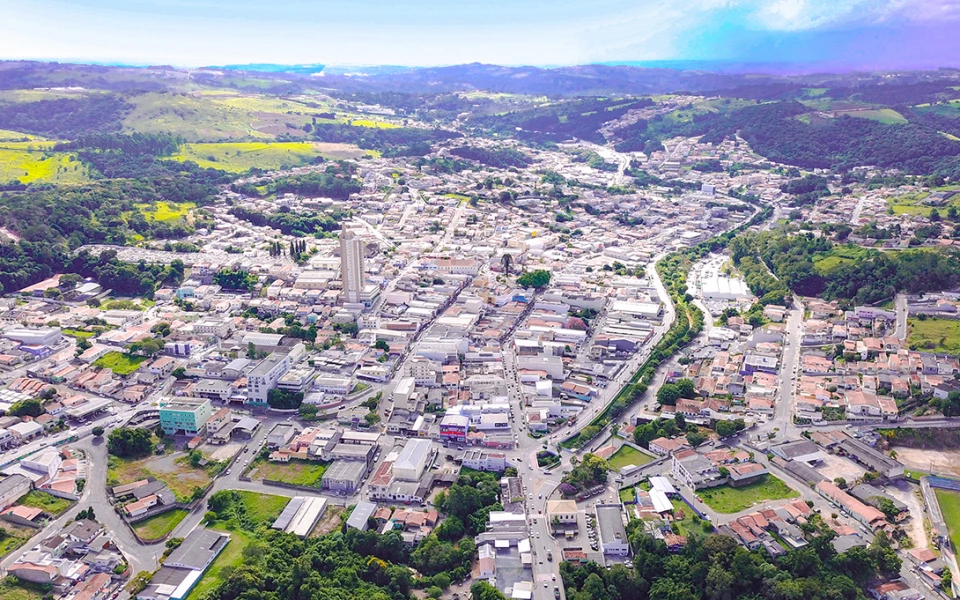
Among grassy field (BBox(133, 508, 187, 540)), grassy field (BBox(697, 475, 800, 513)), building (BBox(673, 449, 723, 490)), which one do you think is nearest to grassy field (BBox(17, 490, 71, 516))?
grassy field (BBox(133, 508, 187, 540))

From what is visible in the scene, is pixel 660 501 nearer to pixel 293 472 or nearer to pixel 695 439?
pixel 695 439

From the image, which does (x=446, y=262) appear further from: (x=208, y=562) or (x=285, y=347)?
(x=208, y=562)

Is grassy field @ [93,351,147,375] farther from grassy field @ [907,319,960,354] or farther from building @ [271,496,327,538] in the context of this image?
grassy field @ [907,319,960,354]

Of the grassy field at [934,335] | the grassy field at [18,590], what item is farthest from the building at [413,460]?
the grassy field at [934,335]

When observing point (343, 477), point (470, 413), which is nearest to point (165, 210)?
point (470, 413)

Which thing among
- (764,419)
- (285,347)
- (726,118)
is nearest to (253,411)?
(285,347)

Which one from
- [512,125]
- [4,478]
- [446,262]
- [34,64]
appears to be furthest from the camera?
[34,64]
